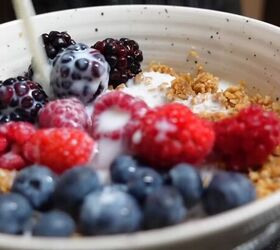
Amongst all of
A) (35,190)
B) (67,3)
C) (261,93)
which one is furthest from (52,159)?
(67,3)

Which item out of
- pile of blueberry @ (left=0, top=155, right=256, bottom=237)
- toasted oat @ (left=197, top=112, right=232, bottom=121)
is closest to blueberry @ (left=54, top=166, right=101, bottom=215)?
pile of blueberry @ (left=0, top=155, right=256, bottom=237)

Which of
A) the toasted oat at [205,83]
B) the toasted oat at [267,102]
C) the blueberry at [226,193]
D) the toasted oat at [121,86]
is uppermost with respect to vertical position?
the blueberry at [226,193]

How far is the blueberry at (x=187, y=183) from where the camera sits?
1.64 feet

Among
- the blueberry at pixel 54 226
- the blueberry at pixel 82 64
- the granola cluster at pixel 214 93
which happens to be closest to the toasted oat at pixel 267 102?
the granola cluster at pixel 214 93

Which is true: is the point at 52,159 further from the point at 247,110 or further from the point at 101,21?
the point at 101,21

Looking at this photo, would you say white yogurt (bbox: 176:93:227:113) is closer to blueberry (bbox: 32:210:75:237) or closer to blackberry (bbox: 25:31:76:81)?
blackberry (bbox: 25:31:76:81)

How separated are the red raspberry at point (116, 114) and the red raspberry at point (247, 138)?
0.28 feet

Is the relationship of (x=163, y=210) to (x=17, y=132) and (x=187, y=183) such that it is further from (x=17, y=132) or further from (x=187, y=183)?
(x=17, y=132)

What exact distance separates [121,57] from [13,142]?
199mm

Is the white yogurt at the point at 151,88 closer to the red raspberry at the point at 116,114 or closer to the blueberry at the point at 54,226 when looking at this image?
the red raspberry at the point at 116,114

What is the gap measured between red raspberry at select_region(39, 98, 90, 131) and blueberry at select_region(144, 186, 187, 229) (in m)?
0.18

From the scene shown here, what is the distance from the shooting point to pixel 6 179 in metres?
0.58

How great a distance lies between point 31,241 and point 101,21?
1.58 feet

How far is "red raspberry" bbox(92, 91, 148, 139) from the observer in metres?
0.60
